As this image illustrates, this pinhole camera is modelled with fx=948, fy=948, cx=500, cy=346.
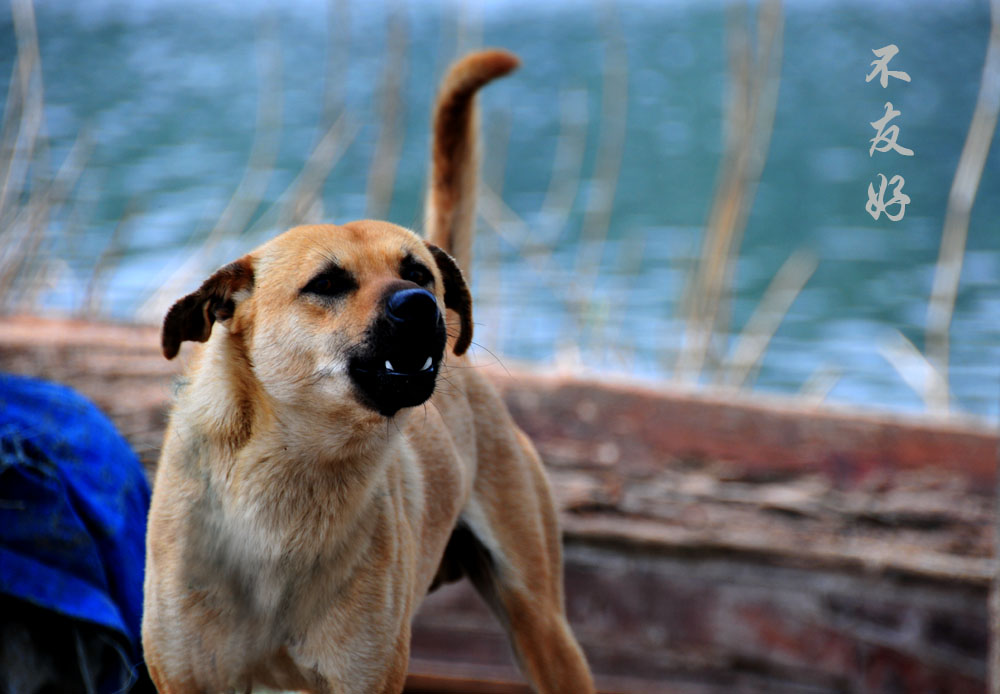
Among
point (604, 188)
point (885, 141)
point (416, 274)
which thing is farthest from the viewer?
point (604, 188)

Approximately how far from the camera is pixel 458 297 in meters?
2.14

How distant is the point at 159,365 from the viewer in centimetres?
379

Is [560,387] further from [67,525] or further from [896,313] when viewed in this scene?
[896,313]

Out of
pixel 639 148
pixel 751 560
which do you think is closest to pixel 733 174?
pixel 751 560

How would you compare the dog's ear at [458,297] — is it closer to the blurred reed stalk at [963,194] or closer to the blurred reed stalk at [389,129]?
the blurred reed stalk at [389,129]

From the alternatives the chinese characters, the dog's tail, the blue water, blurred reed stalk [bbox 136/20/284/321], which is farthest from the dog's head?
the blue water

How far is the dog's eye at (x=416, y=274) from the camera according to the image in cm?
187

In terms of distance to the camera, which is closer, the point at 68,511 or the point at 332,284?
the point at 332,284

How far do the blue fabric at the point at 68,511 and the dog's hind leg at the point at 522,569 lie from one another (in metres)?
0.89

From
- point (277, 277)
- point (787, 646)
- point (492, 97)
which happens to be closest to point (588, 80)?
point (492, 97)

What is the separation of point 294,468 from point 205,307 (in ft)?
1.16

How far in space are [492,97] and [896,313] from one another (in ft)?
21.7

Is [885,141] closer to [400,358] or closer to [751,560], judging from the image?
[751,560]

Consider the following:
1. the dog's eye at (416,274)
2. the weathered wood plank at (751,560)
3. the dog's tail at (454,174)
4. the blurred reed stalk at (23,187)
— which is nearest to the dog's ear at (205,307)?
the dog's eye at (416,274)
